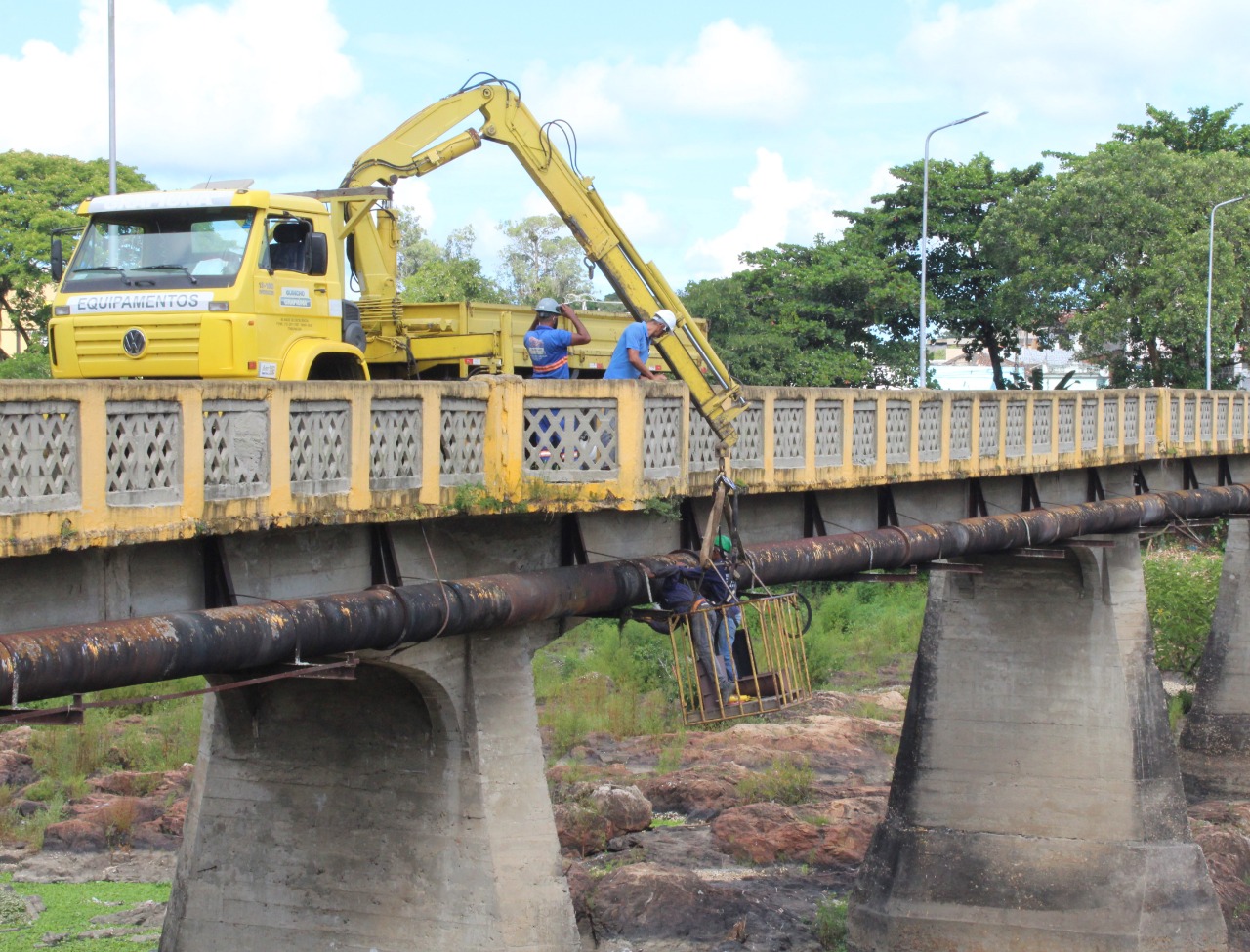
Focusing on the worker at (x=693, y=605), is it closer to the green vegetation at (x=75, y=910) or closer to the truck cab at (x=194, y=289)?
the truck cab at (x=194, y=289)

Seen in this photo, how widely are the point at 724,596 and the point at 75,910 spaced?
1130 cm

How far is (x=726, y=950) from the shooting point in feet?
60.5

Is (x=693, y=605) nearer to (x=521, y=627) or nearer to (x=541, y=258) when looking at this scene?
(x=521, y=627)

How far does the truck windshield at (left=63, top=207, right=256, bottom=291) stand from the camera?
11.2m

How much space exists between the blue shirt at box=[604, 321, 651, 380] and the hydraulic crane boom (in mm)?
3065

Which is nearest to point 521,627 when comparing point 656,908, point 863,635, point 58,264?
point 58,264

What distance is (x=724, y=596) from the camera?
1150cm

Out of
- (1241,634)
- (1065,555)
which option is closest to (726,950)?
(1065,555)

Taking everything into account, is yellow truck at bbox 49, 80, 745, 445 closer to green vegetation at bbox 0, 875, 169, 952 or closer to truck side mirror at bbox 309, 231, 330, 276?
truck side mirror at bbox 309, 231, 330, 276

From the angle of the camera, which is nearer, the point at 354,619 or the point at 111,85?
the point at 354,619

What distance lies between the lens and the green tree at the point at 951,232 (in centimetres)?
4428

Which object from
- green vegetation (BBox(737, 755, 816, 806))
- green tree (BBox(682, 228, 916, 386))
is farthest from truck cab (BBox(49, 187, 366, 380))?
green tree (BBox(682, 228, 916, 386))

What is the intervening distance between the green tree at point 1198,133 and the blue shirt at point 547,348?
43.3 metres

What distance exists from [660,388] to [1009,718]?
11.1 metres
